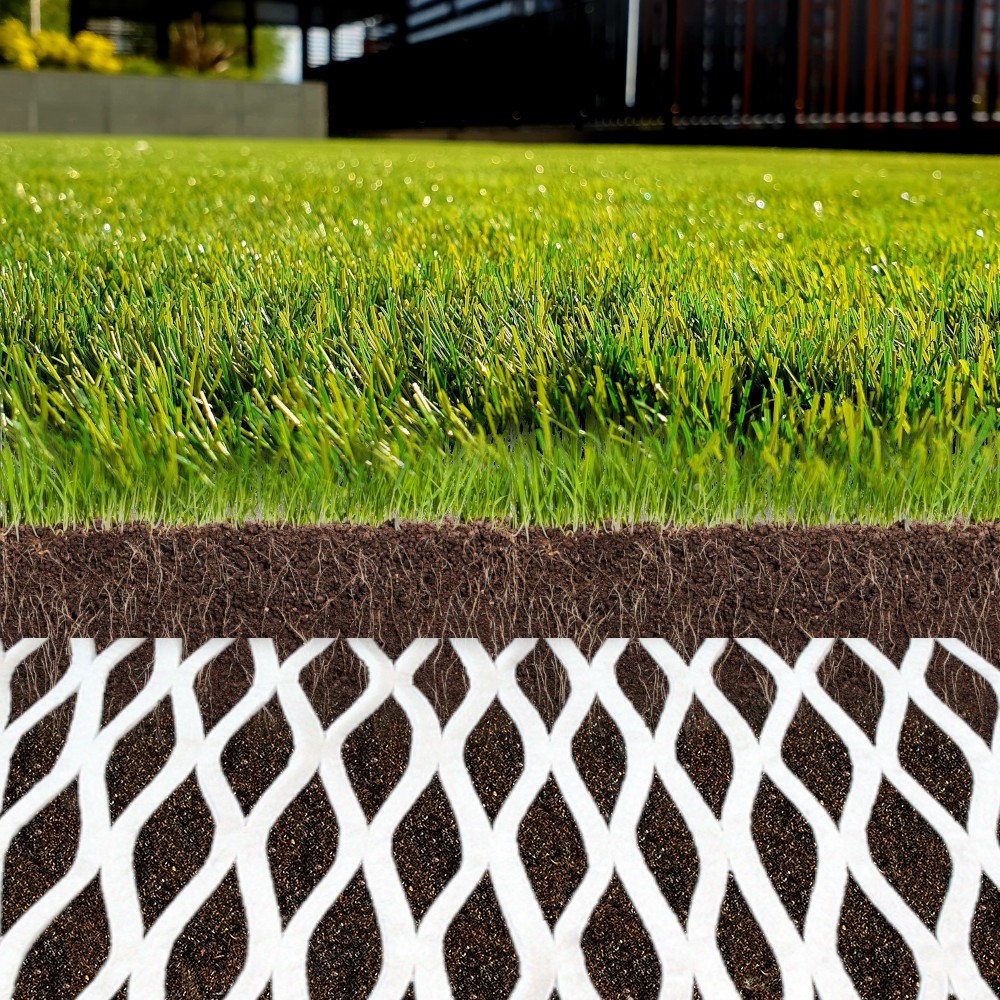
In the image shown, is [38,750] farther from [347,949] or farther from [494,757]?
[494,757]

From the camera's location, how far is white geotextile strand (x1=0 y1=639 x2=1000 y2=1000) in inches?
76.9

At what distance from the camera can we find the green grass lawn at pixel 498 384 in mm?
2211

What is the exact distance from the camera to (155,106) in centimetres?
2572

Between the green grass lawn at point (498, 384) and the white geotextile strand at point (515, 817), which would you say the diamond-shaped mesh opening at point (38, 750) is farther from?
the green grass lawn at point (498, 384)

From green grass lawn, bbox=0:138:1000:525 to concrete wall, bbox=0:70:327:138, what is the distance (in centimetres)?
2353

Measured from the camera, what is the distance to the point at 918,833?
2.29 meters

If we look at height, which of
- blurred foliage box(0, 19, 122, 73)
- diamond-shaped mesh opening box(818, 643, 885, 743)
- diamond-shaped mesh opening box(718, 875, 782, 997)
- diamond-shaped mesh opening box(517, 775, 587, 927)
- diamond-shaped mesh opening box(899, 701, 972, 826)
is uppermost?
blurred foliage box(0, 19, 122, 73)

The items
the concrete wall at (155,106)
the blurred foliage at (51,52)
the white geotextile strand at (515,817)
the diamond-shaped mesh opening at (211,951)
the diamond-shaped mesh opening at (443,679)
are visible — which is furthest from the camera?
the blurred foliage at (51,52)

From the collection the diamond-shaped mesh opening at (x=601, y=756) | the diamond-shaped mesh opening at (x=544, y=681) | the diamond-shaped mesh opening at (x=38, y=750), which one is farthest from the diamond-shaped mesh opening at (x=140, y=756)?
the diamond-shaped mesh opening at (x=601, y=756)

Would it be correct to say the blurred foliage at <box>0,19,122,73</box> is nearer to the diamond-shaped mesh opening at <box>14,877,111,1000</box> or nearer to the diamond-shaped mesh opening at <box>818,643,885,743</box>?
the diamond-shaped mesh opening at <box>14,877,111,1000</box>

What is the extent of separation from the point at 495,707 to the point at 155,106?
26.6 meters

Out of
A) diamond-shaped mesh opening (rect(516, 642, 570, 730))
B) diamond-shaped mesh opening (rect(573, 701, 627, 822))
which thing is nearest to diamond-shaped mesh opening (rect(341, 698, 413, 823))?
diamond-shaped mesh opening (rect(516, 642, 570, 730))

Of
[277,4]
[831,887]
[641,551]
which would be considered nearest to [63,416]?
[641,551]

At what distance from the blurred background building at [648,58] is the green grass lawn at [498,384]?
50.3ft
